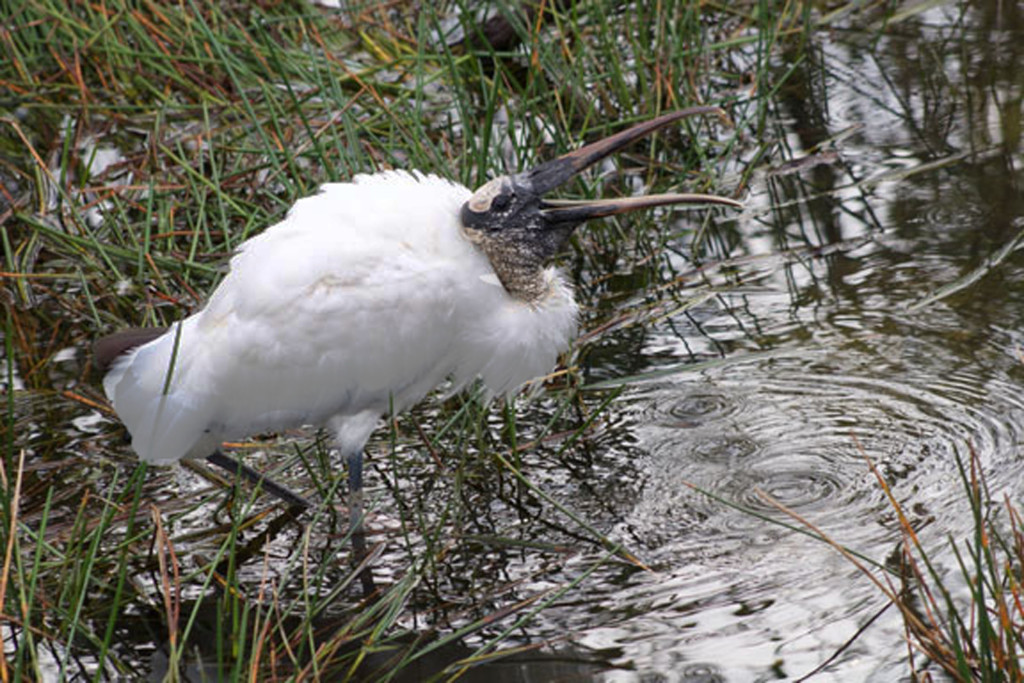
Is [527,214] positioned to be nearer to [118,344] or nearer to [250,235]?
[118,344]

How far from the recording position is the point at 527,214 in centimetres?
351

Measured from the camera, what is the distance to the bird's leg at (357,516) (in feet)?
11.4

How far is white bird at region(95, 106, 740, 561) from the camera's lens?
3.32 metres

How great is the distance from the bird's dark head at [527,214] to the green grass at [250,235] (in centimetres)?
44

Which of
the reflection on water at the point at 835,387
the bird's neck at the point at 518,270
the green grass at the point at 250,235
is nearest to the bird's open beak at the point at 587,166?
the bird's neck at the point at 518,270

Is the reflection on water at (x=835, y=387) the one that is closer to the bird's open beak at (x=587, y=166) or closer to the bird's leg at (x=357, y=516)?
the bird's leg at (x=357, y=516)

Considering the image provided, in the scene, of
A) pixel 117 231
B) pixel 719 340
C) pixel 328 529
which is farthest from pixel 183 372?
pixel 719 340

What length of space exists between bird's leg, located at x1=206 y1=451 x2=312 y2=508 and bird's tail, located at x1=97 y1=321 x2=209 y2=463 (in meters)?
0.23

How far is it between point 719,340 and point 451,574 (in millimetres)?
1360

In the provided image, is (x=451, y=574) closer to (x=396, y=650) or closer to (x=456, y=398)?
(x=396, y=650)

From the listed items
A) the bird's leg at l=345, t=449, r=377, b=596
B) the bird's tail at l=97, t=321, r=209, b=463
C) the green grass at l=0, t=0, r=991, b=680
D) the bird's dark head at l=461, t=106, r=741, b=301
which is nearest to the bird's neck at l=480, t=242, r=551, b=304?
the bird's dark head at l=461, t=106, r=741, b=301

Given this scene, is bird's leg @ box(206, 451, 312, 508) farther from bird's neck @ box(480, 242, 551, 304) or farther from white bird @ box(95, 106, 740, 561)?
bird's neck @ box(480, 242, 551, 304)

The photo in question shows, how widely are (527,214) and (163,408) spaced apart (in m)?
0.95

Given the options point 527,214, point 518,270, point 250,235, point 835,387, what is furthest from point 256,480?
point 835,387
